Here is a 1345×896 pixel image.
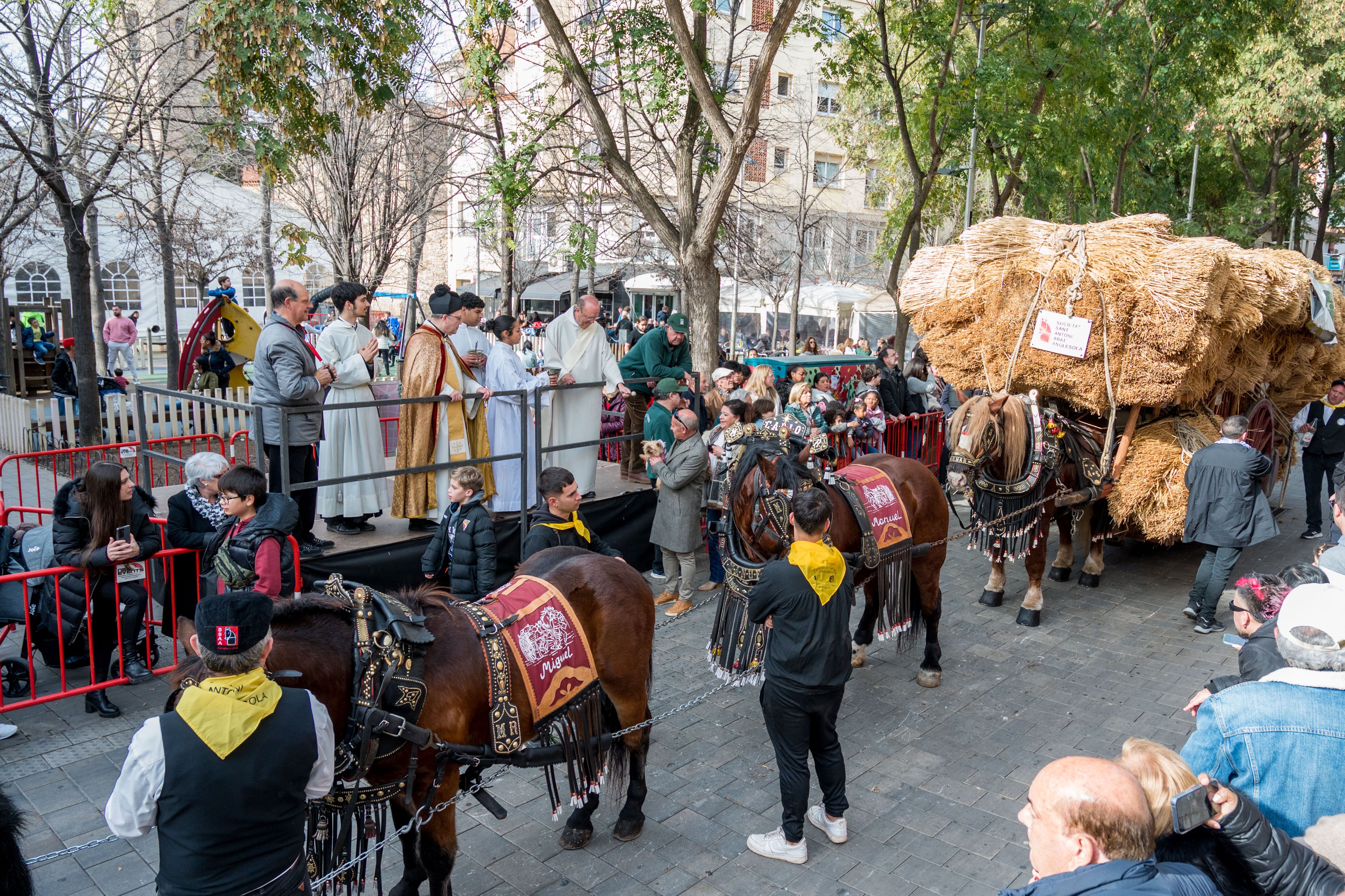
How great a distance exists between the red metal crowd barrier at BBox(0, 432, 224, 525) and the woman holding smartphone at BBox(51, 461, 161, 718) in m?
0.31

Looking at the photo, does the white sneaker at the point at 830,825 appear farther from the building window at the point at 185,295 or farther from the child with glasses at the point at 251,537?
the building window at the point at 185,295

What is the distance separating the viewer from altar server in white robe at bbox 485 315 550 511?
7785mm

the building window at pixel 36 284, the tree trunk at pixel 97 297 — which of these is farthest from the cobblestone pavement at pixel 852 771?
the building window at pixel 36 284

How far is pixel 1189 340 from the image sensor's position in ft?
23.1

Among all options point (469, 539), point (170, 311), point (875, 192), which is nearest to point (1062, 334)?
point (469, 539)

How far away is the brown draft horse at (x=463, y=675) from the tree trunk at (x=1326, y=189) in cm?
2588

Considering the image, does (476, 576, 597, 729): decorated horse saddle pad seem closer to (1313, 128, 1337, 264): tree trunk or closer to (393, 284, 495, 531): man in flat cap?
(393, 284, 495, 531): man in flat cap

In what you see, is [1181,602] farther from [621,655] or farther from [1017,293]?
[621,655]

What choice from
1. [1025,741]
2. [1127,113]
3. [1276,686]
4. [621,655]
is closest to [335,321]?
[621,655]

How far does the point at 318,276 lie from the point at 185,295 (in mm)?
4683

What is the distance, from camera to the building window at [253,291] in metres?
28.4

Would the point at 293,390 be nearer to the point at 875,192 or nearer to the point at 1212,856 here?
the point at 1212,856

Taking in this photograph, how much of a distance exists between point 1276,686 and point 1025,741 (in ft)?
10.1

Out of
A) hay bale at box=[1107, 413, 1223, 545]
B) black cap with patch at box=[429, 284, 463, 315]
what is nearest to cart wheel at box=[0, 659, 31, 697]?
black cap with patch at box=[429, 284, 463, 315]
